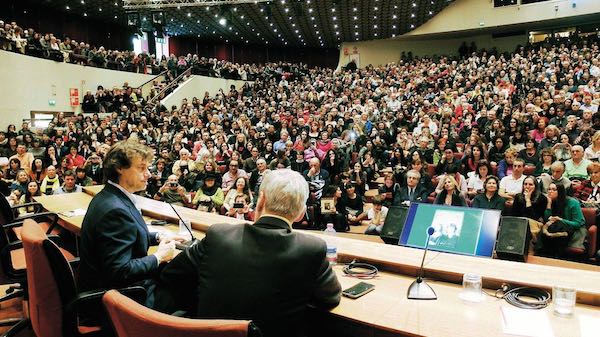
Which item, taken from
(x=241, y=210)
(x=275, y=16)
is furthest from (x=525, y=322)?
(x=275, y=16)

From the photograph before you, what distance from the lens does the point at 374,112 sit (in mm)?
10195

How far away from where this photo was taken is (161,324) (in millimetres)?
965

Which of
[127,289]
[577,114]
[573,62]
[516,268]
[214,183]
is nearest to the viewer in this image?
[127,289]

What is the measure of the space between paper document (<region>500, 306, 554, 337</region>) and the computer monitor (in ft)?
1.80

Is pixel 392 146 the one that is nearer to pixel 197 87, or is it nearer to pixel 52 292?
pixel 52 292

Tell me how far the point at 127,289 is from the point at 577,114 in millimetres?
7761

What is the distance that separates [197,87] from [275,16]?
4434 millimetres

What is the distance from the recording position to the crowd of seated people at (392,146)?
4.96 meters

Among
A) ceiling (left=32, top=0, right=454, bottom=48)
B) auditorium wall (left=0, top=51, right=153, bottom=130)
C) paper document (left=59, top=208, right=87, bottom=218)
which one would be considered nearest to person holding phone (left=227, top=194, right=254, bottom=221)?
paper document (left=59, top=208, right=87, bottom=218)

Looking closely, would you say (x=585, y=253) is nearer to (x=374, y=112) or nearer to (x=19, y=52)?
(x=374, y=112)

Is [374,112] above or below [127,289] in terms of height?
above

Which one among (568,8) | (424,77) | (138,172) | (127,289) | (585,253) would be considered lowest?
(585,253)

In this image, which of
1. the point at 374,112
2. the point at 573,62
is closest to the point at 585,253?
the point at 374,112

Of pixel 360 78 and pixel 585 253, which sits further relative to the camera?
pixel 360 78
